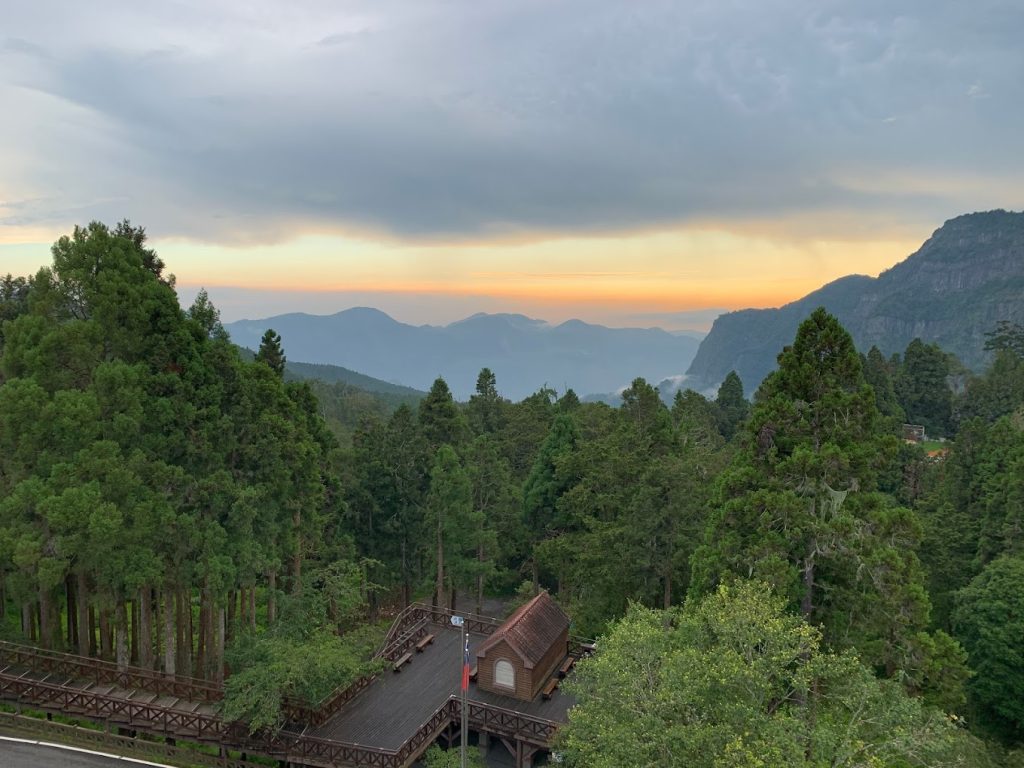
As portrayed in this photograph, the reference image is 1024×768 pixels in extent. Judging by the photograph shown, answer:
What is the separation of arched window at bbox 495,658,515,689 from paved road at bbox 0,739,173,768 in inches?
427

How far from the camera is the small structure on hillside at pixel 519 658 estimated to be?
22.2m

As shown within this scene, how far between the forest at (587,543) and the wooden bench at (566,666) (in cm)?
278

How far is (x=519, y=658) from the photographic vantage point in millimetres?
22109

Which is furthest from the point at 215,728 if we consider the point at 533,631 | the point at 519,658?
the point at 533,631

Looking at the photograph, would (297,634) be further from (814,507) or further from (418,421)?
(814,507)

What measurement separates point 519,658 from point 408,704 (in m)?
4.14

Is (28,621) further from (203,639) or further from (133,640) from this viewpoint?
(203,639)

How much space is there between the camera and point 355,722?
69.4 ft

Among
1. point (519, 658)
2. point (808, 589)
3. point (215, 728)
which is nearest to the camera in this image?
point (808, 589)

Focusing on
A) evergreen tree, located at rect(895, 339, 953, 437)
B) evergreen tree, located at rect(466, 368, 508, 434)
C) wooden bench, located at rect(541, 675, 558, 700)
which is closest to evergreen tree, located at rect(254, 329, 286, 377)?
wooden bench, located at rect(541, 675, 558, 700)

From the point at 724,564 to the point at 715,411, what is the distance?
5200cm

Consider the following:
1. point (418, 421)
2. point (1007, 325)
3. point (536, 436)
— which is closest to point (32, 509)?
point (418, 421)

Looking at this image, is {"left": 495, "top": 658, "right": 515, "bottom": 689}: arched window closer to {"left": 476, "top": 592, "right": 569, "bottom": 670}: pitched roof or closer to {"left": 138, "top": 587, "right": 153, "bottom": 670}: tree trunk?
{"left": 476, "top": 592, "right": 569, "bottom": 670}: pitched roof

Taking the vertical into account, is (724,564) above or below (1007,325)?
below
